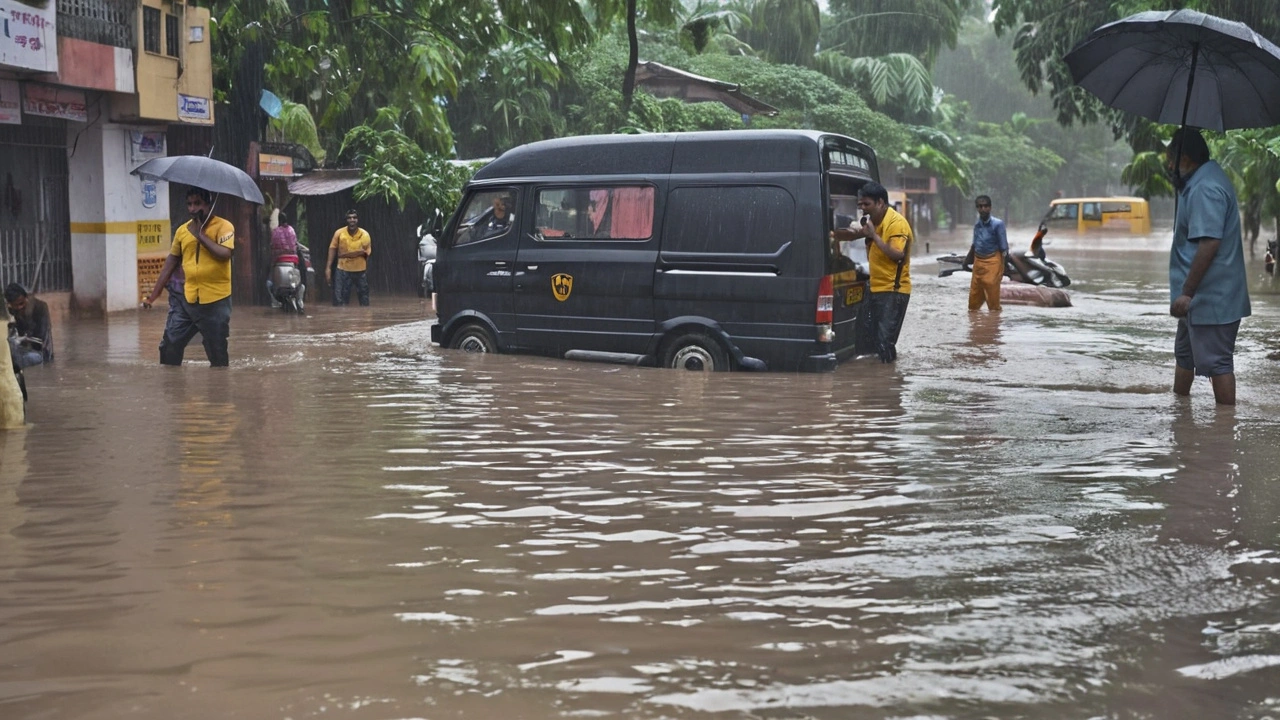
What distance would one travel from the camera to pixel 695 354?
10.7 meters

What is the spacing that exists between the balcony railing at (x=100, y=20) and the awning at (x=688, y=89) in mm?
21339

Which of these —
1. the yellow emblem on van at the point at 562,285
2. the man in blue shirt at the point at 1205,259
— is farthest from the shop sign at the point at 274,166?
the man in blue shirt at the point at 1205,259

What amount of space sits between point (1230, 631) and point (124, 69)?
16.3 metres

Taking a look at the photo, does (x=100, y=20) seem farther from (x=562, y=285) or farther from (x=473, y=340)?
(x=562, y=285)

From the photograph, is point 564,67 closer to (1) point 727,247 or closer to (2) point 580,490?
(1) point 727,247

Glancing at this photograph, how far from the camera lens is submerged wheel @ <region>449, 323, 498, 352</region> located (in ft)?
37.9

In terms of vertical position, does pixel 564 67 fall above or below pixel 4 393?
above

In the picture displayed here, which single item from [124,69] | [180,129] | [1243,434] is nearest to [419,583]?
[1243,434]

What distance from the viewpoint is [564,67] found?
27891 millimetres

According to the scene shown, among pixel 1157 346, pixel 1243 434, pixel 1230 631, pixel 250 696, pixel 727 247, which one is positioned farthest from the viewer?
pixel 1157 346

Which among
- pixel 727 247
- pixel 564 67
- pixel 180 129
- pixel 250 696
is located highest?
pixel 564 67

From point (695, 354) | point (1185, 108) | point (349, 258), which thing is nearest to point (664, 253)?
point (695, 354)

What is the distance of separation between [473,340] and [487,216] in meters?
1.08

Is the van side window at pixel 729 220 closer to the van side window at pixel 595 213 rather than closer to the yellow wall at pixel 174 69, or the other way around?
the van side window at pixel 595 213
